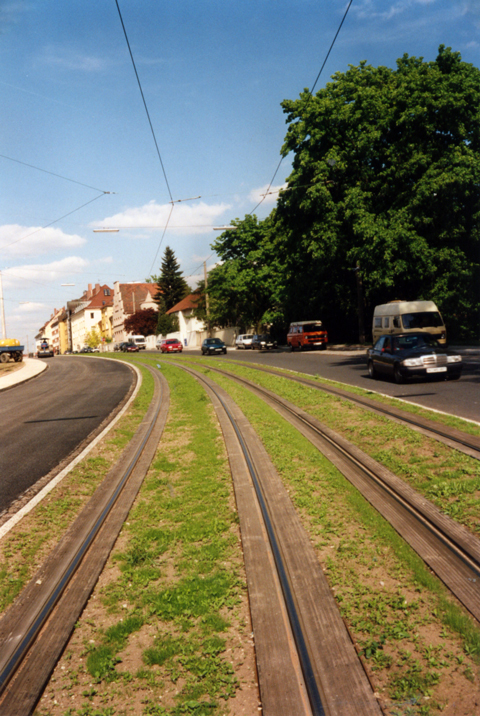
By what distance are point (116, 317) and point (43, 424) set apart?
119 meters

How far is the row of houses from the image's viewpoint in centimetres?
8044

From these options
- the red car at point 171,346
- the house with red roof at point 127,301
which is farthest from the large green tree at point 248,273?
the house with red roof at point 127,301

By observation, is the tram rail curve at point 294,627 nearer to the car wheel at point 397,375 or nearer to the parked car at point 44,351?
the car wheel at point 397,375

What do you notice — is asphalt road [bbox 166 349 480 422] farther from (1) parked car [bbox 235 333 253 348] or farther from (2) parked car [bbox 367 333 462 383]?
(1) parked car [bbox 235 333 253 348]

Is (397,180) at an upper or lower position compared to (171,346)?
upper

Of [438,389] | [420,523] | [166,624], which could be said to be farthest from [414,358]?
[166,624]

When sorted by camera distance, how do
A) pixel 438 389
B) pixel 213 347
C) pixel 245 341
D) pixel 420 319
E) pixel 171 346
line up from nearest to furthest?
pixel 438 389 → pixel 420 319 → pixel 213 347 → pixel 245 341 → pixel 171 346

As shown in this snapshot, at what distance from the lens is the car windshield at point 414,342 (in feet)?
A: 52.5

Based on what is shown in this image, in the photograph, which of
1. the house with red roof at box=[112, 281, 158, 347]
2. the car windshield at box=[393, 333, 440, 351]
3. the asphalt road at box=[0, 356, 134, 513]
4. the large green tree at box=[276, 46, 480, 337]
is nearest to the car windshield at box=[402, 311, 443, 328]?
the large green tree at box=[276, 46, 480, 337]

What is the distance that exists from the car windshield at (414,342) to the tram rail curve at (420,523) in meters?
8.27

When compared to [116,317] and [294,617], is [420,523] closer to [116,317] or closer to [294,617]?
[294,617]

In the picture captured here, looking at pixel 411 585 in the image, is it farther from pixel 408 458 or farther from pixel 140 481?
pixel 140 481

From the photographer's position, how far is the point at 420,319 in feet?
73.5

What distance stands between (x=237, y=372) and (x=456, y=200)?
1462 cm
